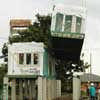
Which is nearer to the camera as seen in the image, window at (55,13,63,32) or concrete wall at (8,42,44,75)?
window at (55,13,63,32)

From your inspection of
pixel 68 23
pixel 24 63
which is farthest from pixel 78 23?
pixel 24 63

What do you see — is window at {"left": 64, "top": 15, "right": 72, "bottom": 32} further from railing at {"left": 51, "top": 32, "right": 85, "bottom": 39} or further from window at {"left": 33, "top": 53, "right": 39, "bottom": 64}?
window at {"left": 33, "top": 53, "right": 39, "bottom": 64}

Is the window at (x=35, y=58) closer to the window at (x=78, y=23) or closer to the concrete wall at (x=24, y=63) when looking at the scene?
the concrete wall at (x=24, y=63)

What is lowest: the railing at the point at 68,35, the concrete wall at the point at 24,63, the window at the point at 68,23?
the concrete wall at the point at 24,63

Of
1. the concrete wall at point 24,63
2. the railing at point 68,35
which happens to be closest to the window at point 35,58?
the concrete wall at point 24,63

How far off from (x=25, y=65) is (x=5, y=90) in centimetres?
304

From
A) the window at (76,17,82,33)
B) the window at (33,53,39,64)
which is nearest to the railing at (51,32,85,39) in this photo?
the window at (76,17,82,33)

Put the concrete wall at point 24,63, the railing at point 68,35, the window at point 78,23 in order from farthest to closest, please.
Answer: the concrete wall at point 24,63 → the window at point 78,23 → the railing at point 68,35

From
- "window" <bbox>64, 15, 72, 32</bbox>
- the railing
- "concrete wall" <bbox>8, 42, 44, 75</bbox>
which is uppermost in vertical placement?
"window" <bbox>64, 15, 72, 32</bbox>

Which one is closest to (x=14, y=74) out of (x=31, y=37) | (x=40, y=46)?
(x=40, y=46)

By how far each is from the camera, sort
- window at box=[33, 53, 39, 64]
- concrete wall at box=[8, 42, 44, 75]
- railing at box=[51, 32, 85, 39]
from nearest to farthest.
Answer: railing at box=[51, 32, 85, 39] → concrete wall at box=[8, 42, 44, 75] → window at box=[33, 53, 39, 64]

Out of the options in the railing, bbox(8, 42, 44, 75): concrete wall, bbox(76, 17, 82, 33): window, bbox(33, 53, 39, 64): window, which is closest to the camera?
the railing

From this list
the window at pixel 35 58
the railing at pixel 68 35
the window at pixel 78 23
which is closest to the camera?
the railing at pixel 68 35

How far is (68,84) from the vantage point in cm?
5275
